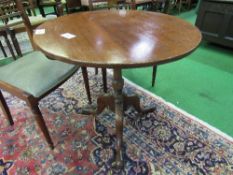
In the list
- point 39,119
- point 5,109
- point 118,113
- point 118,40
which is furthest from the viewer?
point 5,109

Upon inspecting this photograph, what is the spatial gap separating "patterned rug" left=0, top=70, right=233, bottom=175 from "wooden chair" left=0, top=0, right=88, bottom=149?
14 centimetres

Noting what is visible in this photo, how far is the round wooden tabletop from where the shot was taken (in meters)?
0.76

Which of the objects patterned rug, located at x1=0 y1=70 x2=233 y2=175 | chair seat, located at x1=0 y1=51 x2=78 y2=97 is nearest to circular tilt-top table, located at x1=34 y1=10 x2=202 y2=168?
patterned rug, located at x1=0 y1=70 x2=233 y2=175

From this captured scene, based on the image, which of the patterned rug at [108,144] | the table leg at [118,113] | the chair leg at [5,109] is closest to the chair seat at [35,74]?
the chair leg at [5,109]

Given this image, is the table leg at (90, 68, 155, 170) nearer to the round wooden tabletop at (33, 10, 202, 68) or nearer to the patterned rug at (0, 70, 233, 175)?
the patterned rug at (0, 70, 233, 175)

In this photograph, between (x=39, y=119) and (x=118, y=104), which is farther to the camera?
(x=118, y=104)

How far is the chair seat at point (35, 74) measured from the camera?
3.61 feet

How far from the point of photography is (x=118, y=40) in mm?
914

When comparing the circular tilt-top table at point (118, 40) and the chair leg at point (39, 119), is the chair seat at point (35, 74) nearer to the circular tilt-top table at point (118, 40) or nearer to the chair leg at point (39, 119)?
the chair leg at point (39, 119)

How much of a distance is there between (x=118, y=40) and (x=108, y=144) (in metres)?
0.75

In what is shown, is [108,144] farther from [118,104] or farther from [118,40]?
[118,40]

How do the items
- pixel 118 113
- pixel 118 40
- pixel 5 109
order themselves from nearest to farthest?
pixel 118 40 < pixel 118 113 < pixel 5 109

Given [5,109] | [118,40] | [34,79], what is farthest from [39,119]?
[118,40]

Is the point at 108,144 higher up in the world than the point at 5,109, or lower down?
lower down
